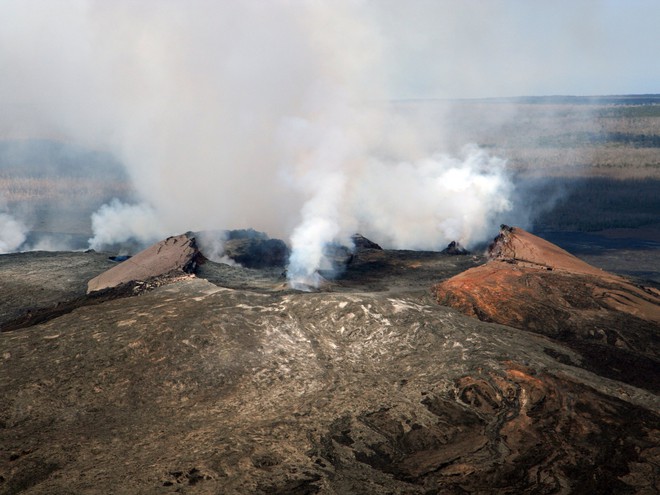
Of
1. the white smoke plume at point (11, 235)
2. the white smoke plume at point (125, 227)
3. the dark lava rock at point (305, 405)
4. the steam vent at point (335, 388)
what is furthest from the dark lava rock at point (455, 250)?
the white smoke plume at point (11, 235)

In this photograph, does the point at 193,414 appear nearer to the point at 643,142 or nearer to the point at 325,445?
the point at 325,445

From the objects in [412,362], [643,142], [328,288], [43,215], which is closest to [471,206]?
[328,288]

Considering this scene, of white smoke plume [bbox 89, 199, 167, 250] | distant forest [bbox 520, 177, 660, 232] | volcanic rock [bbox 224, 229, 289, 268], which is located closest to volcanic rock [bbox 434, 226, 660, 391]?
volcanic rock [bbox 224, 229, 289, 268]

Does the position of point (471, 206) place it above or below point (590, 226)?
above

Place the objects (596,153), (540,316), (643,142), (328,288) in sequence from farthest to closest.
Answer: (643,142), (596,153), (328,288), (540,316)

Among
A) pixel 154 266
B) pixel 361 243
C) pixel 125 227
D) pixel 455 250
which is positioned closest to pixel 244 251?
pixel 154 266

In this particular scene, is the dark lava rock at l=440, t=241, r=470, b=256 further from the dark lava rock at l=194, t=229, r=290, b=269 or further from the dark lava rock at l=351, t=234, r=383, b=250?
the dark lava rock at l=194, t=229, r=290, b=269
